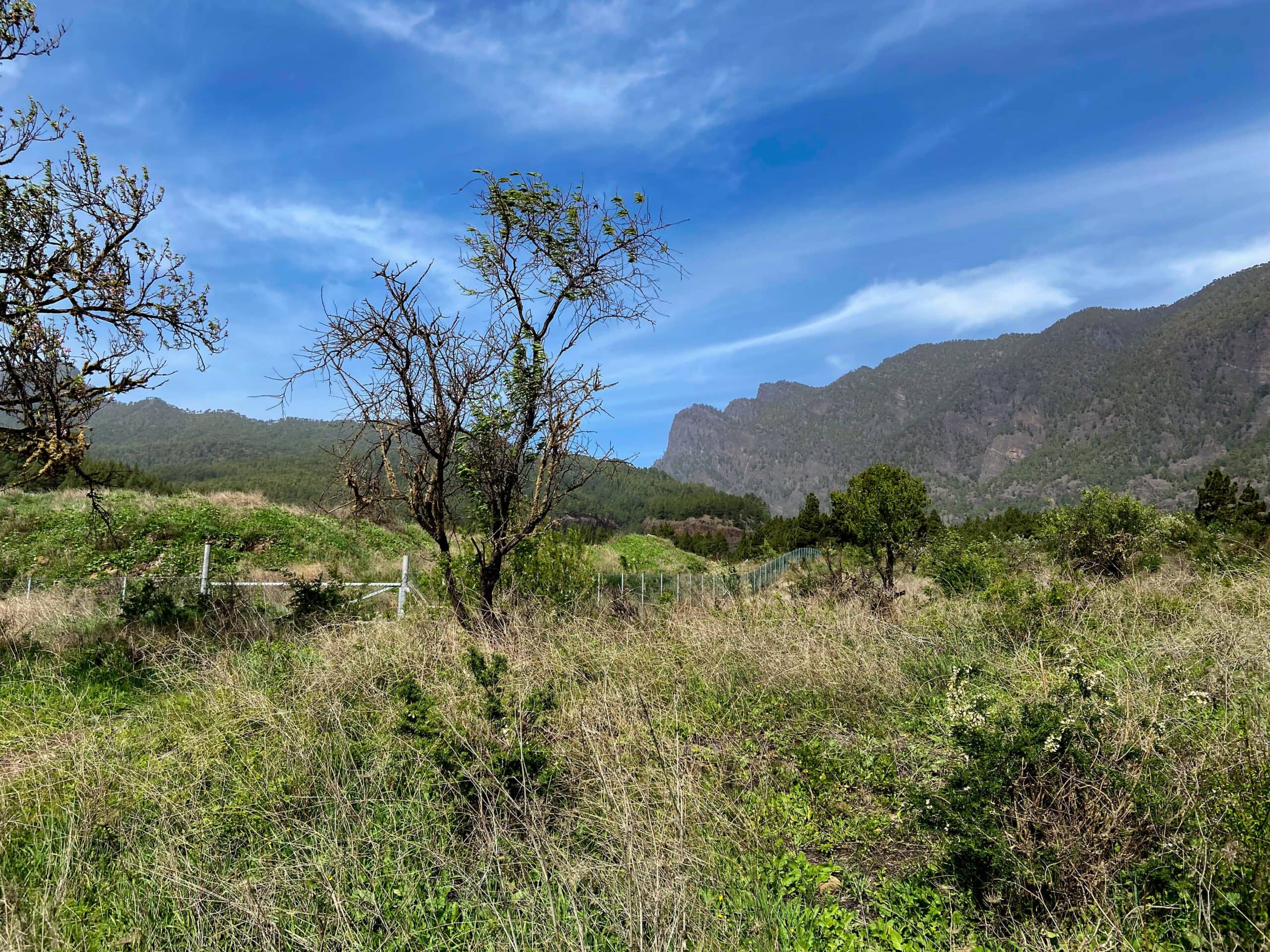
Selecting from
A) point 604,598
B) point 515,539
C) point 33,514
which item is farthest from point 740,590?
A: point 33,514

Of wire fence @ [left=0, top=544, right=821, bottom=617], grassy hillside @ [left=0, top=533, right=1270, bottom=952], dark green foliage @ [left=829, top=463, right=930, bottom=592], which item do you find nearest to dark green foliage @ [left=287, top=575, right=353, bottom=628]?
wire fence @ [left=0, top=544, right=821, bottom=617]

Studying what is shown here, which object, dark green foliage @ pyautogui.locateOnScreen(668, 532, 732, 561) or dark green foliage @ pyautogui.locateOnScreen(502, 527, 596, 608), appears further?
dark green foliage @ pyautogui.locateOnScreen(668, 532, 732, 561)

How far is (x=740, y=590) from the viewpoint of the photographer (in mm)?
10930

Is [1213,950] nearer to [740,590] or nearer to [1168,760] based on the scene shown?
[1168,760]

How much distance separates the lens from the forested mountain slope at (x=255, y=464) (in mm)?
74250

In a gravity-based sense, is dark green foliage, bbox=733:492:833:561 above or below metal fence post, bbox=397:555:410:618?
below

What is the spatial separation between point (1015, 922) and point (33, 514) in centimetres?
2512

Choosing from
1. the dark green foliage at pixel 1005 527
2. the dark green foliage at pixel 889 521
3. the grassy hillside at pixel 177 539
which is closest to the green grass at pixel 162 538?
the grassy hillside at pixel 177 539

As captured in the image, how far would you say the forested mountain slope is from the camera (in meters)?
74.2

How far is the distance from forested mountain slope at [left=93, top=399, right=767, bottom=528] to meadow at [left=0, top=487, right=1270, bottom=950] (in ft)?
134

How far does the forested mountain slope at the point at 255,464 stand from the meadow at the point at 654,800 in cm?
4097

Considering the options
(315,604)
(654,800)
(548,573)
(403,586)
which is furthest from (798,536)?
(654,800)

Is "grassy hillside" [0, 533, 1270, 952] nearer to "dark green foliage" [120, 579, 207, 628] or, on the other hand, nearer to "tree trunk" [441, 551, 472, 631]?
"tree trunk" [441, 551, 472, 631]

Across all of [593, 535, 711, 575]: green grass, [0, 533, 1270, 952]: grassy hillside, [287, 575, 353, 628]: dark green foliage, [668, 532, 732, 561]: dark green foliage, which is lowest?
[668, 532, 732, 561]: dark green foliage
